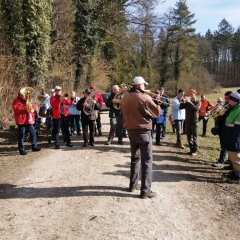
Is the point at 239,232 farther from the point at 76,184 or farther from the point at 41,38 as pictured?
the point at 41,38

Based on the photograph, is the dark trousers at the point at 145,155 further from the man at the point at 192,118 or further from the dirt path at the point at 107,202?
the man at the point at 192,118

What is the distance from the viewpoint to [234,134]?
5.74 m

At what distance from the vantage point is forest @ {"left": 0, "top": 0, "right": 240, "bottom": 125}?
1498 cm

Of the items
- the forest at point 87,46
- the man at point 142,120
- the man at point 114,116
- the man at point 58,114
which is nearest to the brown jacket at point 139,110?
the man at point 142,120

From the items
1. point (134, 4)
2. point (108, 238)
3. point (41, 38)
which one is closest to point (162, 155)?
point (108, 238)

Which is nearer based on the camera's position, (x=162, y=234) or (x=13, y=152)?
(x=162, y=234)

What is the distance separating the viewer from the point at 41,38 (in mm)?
16047

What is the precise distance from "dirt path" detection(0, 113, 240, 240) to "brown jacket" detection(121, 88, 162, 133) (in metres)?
1.35

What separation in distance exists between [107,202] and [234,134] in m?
3.12

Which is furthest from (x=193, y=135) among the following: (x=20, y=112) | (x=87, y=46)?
(x=87, y=46)

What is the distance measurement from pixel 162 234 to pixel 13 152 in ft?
20.1

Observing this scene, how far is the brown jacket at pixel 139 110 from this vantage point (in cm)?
479

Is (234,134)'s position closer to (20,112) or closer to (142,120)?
(142,120)

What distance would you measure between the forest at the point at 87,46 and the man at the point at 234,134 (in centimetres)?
1035
